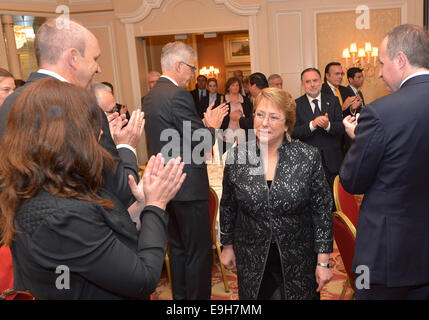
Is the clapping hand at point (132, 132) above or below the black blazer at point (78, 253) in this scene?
above

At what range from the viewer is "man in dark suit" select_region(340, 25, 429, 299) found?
1.65m

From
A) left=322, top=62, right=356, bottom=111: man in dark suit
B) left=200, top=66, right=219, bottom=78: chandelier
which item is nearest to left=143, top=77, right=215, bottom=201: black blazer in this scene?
left=322, top=62, right=356, bottom=111: man in dark suit

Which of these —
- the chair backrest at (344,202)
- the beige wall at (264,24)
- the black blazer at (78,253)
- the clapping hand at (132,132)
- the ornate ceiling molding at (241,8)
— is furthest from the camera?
the beige wall at (264,24)

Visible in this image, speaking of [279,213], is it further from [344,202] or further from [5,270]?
[5,270]

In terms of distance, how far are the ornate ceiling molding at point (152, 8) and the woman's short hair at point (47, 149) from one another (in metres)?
7.01

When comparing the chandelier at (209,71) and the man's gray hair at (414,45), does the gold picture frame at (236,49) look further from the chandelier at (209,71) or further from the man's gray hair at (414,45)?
the man's gray hair at (414,45)

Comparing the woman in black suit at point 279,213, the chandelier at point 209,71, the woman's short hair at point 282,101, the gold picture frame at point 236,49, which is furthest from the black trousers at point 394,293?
the gold picture frame at point 236,49

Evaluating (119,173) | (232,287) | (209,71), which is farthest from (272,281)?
(209,71)

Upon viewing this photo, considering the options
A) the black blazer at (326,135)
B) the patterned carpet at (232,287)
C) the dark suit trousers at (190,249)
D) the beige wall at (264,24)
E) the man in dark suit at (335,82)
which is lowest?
the patterned carpet at (232,287)

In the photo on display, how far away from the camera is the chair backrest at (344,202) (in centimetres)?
244

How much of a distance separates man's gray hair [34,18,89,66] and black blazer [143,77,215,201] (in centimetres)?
109

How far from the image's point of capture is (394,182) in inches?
66.7

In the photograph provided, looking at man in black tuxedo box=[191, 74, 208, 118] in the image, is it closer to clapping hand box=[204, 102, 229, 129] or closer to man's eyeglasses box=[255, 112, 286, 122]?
clapping hand box=[204, 102, 229, 129]
